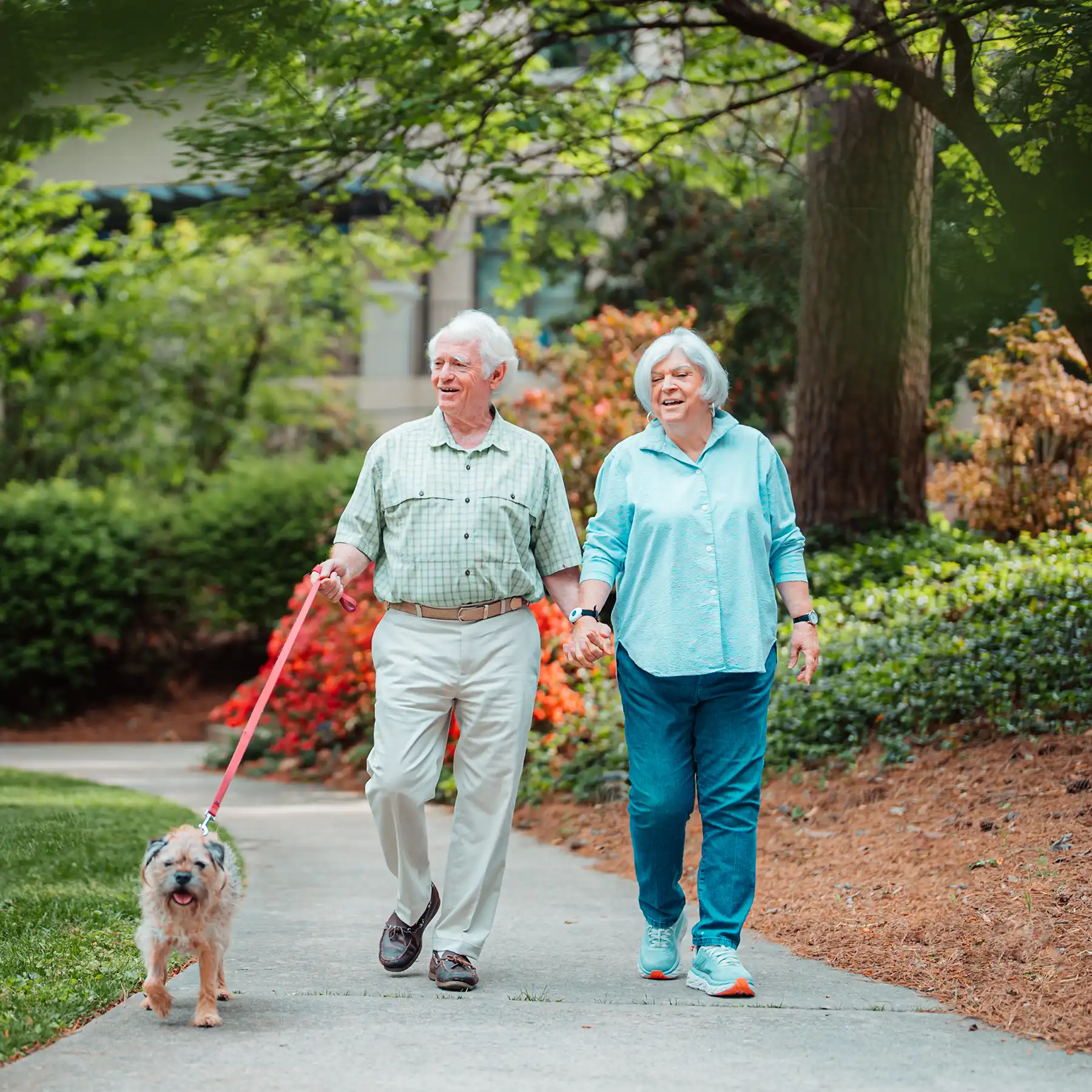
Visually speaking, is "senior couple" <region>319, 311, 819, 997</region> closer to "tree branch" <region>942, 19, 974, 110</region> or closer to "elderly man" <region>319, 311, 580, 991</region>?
"elderly man" <region>319, 311, 580, 991</region>

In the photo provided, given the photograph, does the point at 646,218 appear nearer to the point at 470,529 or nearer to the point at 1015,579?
the point at 1015,579

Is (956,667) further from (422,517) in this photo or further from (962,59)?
(422,517)

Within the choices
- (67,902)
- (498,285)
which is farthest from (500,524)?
(498,285)

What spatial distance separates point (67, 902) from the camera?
5.65 metres

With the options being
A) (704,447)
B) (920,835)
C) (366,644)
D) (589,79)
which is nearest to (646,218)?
(589,79)

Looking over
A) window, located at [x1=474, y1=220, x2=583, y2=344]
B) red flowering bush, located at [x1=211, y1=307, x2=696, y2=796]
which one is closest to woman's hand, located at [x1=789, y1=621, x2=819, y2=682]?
red flowering bush, located at [x1=211, y1=307, x2=696, y2=796]

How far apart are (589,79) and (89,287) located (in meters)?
4.99

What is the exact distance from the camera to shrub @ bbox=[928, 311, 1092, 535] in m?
11.6

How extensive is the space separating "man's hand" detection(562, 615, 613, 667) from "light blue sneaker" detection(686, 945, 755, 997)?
0.95 m

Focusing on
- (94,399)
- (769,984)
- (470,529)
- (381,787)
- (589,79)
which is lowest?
(769,984)

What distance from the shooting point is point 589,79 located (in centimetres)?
1060

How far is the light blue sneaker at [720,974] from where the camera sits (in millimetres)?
4473

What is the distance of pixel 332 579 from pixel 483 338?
91 centimetres

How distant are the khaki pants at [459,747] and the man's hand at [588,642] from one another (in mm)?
211
